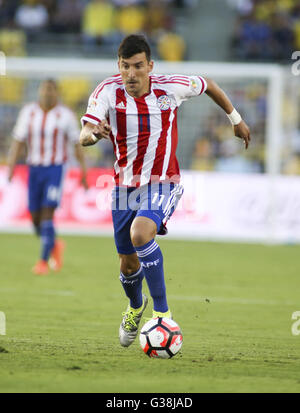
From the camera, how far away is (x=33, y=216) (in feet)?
35.4

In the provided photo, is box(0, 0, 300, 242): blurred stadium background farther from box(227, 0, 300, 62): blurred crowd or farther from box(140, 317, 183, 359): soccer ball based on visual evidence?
box(140, 317, 183, 359): soccer ball

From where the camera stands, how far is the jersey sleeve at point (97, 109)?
557 cm

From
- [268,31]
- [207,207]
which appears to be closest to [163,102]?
[207,207]

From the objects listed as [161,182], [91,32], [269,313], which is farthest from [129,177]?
[91,32]

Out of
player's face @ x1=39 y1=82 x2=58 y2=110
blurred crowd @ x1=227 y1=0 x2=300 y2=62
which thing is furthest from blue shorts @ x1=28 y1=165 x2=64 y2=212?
blurred crowd @ x1=227 y1=0 x2=300 y2=62

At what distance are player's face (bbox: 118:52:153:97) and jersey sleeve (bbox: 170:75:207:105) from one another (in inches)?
11.6

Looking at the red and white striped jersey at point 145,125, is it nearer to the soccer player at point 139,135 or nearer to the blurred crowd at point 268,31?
the soccer player at point 139,135

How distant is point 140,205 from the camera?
18.9 feet

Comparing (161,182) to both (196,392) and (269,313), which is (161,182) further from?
(269,313)

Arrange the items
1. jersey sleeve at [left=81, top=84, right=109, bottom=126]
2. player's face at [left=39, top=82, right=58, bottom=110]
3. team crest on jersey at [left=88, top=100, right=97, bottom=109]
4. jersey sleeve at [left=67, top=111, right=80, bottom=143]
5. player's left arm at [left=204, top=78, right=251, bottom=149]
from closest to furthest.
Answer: jersey sleeve at [left=81, top=84, right=109, bottom=126], team crest on jersey at [left=88, top=100, right=97, bottom=109], player's left arm at [left=204, top=78, right=251, bottom=149], player's face at [left=39, top=82, right=58, bottom=110], jersey sleeve at [left=67, top=111, right=80, bottom=143]

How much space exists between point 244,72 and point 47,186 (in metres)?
5.48

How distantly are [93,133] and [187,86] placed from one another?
113cm

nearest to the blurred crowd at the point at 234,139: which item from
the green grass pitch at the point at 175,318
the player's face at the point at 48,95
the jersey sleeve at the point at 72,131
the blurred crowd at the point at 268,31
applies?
the green grass pitch at the point at 175,318

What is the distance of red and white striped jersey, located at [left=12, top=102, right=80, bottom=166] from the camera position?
35.4 ft
